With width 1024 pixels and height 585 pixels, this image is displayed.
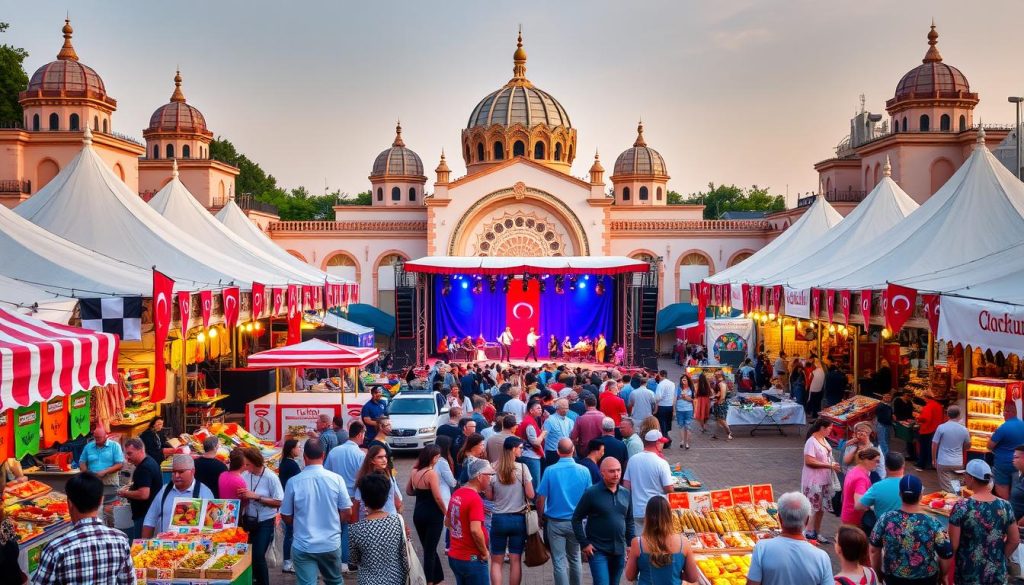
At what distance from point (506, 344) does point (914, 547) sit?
88.7ft

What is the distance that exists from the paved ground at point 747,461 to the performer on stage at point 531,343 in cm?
1503

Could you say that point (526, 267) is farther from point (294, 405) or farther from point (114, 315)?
point (114, 315)

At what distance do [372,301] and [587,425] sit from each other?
32608 millimetres

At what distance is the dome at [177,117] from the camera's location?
157 ft

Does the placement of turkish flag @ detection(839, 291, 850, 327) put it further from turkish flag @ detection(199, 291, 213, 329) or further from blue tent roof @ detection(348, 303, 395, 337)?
blue tent roof @ detection(348, 303, 395, 337)

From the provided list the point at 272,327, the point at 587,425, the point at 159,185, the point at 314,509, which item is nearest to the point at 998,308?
the point at 587,425

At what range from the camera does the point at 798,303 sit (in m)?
18.8

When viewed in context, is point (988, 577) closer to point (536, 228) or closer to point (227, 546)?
point (227, 546)

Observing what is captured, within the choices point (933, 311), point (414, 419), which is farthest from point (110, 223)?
point (933, 311)

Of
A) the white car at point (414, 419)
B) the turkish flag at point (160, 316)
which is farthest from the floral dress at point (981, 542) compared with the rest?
the turkish flag at point (160, 316)

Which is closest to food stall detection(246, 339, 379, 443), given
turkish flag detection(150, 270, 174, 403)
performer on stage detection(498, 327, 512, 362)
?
turkish flag detection(150, 270, 174, 403)

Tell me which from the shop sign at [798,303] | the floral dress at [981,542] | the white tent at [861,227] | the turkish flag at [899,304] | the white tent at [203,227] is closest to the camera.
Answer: the floral dress at [981,542]

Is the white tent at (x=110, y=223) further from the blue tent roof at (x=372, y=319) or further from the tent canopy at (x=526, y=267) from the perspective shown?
the blue tent roof at (x=372, y=319)

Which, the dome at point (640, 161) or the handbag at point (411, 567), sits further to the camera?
the dome at point (640, 161)
